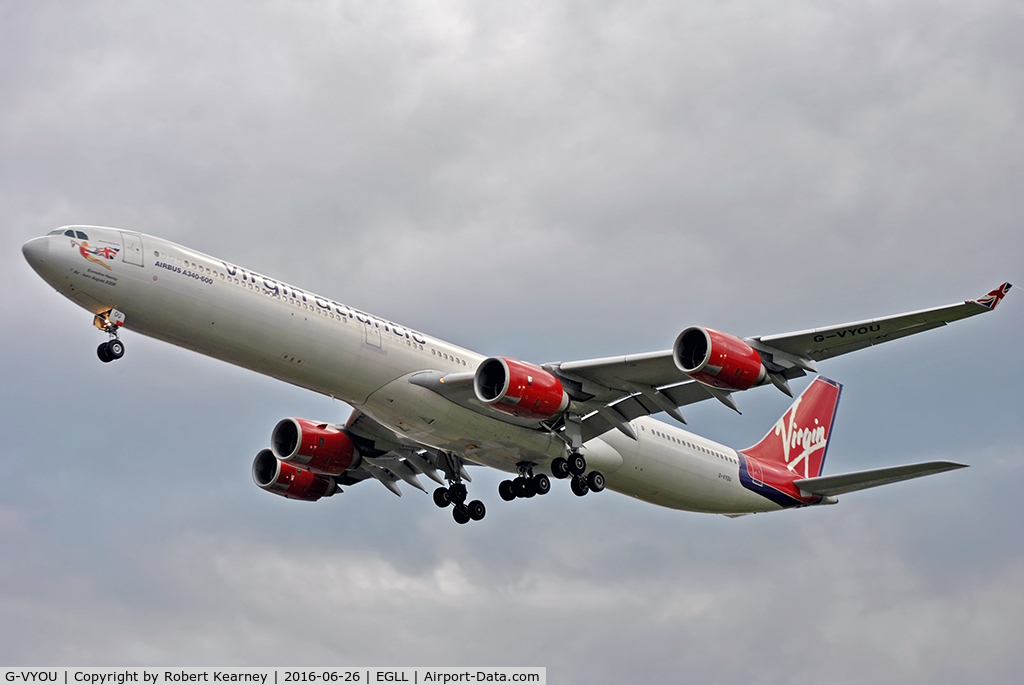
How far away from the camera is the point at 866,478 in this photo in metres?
42.2

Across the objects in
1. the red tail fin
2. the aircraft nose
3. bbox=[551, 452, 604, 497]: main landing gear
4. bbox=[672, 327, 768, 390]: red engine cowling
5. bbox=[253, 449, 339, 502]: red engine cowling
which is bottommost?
bbox=[551, 452, 604, 497]: main landing gear

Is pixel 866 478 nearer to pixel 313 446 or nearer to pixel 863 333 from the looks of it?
pixel 863 333

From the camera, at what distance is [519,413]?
35438 mm

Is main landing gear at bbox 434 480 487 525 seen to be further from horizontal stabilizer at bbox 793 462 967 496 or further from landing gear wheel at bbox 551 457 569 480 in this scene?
horizontal stabilizer at bbox 793 462 967 496

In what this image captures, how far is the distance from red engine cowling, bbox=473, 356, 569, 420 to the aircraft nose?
Result: 41.2 ft

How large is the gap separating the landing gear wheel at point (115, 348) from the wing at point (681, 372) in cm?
1286

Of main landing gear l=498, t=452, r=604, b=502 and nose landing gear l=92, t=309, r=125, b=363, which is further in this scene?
main landing gear l=498, t=452, r=604, b=502

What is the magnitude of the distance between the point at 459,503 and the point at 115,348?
15351 millimetres

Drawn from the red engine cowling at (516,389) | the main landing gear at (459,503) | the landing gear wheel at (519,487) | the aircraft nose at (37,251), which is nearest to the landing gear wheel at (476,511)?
the main landing gear at (459,503)

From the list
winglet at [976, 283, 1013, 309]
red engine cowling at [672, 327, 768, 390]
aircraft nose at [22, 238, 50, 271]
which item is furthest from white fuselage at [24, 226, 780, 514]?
winglet at [976, 283, 1013, 309]

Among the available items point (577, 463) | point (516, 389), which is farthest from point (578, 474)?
point (516, 389)

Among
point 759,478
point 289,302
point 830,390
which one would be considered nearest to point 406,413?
point 289,302

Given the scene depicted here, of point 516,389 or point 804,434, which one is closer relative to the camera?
point 516,389

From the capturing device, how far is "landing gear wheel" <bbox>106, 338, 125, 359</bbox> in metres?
32.6
